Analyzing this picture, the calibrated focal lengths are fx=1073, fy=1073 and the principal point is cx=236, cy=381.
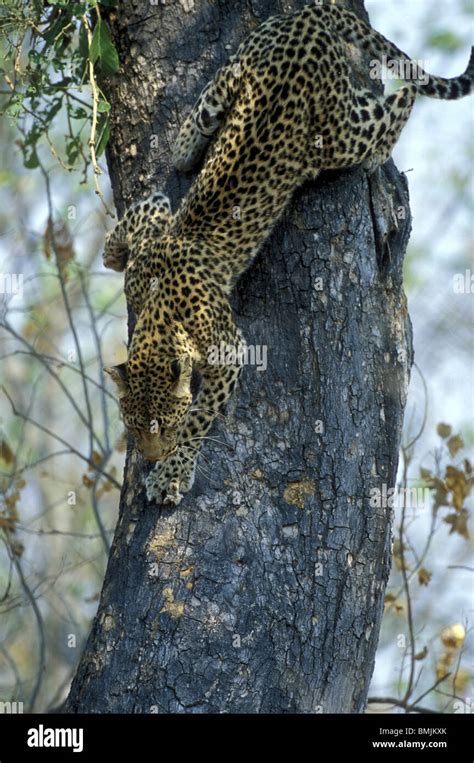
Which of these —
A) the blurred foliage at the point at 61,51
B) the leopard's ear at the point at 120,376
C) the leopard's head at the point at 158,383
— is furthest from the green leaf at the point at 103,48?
the leopard's ear at the point at 120,376

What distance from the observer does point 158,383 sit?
662 cm

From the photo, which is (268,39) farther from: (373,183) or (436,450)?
(436,450)

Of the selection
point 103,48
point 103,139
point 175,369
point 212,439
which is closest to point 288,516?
point 212,439

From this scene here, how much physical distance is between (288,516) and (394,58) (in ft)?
10.5

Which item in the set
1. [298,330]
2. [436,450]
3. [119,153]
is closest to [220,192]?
[119,153]

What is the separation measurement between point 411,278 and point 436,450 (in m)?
9.70

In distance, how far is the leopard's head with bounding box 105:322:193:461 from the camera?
6.53 meters

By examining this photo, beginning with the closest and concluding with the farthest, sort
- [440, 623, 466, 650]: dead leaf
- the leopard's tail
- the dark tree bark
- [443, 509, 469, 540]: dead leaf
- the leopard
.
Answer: the dark tree bark
the leopard
the leopard's tail
[440, 623, 466, 650]: dead leaf
[443, 509, 469, 540]: dead leaf

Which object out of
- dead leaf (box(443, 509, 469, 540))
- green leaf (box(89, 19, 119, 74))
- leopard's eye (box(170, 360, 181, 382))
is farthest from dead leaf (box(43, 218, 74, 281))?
dead leaf (box(443, 509, 469, 540))

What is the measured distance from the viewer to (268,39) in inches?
250

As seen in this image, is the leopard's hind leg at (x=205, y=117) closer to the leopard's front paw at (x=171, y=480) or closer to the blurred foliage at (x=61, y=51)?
the blurred foliage at (x=61, y=51)

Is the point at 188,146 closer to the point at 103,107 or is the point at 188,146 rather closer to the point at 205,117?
the point at 205,117

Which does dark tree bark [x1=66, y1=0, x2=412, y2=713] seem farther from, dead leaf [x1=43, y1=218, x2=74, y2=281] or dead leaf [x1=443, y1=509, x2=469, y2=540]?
dead leaf [x1=43, y1=218, x2=74, y2=281]

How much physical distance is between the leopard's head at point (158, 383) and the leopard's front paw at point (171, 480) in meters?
0.34
